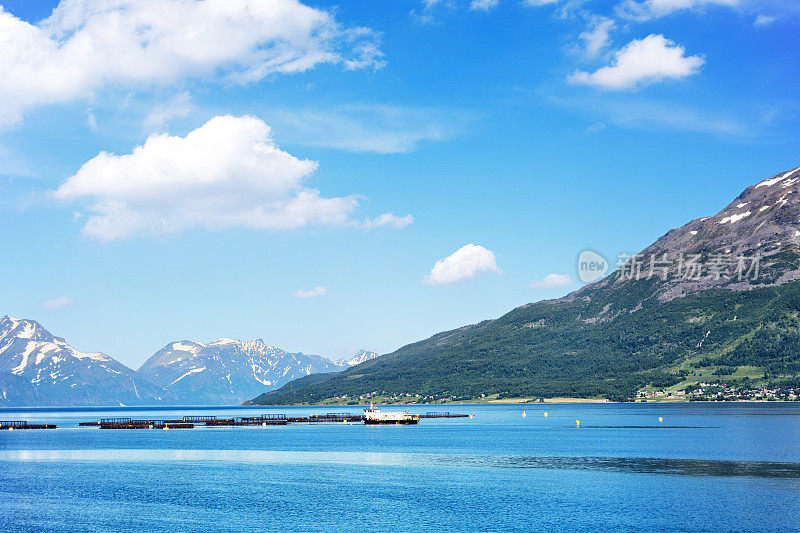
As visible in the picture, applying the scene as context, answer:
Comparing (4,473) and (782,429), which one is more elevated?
(4,473)

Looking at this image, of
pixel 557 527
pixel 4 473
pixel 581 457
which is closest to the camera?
pixel 557 527

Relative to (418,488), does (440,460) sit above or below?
below

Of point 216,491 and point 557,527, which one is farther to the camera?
point 216,491

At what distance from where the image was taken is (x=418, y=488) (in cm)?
10450

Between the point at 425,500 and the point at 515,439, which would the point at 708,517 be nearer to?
the point at 425,500

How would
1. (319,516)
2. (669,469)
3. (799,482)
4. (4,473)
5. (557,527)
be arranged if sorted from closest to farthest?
1. (557,527)
2. (319,516)
3. (799,482)
4. (669,469)
5. (4,473)

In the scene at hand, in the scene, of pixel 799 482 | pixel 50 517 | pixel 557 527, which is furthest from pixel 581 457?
pixel 50 517

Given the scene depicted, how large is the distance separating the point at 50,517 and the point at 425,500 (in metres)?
44.7

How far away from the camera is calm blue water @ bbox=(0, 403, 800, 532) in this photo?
262 ft

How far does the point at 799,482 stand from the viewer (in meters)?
99.2

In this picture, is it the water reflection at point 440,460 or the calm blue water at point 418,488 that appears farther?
the water reflection at point 440,460

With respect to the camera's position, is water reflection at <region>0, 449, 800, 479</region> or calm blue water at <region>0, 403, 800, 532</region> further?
water reflection at <region>0, 449, 800, 479</region>

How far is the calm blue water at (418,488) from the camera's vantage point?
7994 centimetres

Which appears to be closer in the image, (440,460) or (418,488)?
(418,488)
